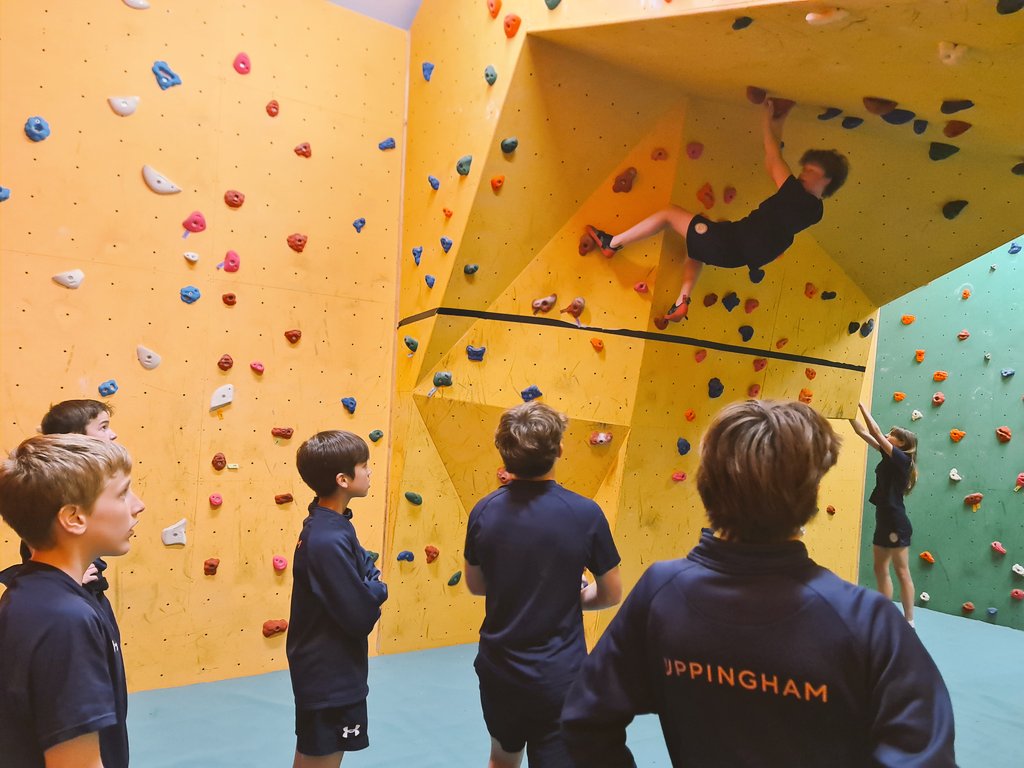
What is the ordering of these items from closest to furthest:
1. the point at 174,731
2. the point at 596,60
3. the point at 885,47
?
the point at 885,47 < the point at 174,731 < the point at 596,60

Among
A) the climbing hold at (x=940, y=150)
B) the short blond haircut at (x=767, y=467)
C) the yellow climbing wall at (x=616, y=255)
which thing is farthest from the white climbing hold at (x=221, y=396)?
the climbing hold at (x=940, y=150)

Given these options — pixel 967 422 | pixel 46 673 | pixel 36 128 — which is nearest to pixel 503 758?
pixel 46 673

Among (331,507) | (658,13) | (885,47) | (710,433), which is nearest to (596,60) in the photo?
(658,13)

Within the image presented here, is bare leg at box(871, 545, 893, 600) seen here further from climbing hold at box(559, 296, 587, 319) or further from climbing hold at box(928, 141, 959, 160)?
climbing hold at box(559, 296, 587, 319)

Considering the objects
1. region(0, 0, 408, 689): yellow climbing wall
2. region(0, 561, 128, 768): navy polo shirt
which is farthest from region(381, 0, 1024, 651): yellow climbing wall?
region(0, 561, 128, 768): navy polo shirt

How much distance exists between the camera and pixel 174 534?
132 inches

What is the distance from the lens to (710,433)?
102 centimetres

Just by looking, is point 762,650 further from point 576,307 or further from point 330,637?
point 576,307

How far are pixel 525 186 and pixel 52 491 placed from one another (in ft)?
8.82

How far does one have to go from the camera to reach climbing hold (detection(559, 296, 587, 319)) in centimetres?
379

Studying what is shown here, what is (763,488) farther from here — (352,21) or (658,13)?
(352,21)

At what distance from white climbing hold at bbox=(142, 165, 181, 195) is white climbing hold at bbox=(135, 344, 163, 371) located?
71cm

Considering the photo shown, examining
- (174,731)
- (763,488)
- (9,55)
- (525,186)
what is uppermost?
(9,55)

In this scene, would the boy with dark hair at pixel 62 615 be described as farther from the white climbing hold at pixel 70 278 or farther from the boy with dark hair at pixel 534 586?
the white climbing hold at pixel 70 278
